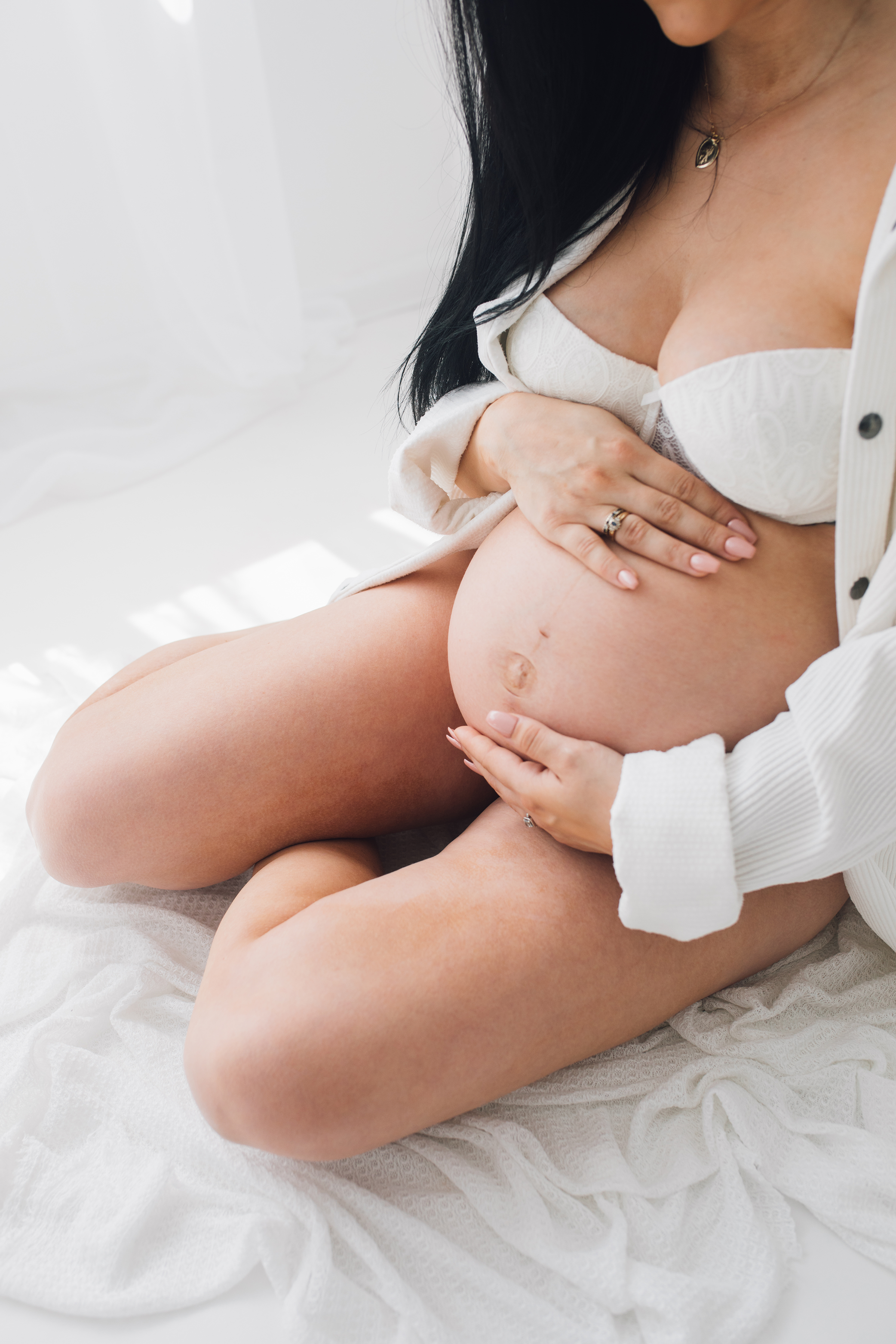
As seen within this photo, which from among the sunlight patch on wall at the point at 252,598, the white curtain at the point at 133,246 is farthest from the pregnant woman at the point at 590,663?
the white curtain at the point at 133,246

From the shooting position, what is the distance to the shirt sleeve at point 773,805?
2.42 feet

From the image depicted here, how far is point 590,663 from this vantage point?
2.88 ft

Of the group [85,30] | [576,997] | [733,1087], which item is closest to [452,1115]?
[576,997]

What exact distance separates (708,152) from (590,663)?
1.65ft

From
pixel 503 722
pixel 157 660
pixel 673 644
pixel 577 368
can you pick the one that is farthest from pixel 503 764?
pixel 157 660

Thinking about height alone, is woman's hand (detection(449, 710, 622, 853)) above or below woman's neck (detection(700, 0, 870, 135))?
below

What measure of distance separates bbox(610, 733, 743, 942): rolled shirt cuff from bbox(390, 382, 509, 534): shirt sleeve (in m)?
0.45

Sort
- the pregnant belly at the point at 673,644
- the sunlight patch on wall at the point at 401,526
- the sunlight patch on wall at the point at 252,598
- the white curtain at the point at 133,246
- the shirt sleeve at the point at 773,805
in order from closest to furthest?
the shirt sleeve at the point at 773,805
the pregnant belly at the point at 673,644
the sunlight patch on wall at the point at 252,598
the sunlight patch on wall at the point at 401,526
the white curtain at the point at 133,246

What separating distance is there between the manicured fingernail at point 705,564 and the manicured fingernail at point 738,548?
1cm

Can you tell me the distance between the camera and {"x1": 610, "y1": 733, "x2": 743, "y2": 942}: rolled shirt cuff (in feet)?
2.50

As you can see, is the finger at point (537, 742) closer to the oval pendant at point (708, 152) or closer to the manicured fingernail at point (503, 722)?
the manicured fingernail at point (503, 722)

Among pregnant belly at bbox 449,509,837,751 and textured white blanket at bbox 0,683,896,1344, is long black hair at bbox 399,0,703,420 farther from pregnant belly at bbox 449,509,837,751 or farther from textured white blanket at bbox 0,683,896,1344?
textured white blanket at bbox 0,683,896,1344

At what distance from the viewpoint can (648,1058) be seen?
0.96 metres

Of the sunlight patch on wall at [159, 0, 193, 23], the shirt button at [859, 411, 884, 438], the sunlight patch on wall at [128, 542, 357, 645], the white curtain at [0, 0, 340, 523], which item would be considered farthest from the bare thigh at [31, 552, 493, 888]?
the sunlight patch on wall at [159, 0, 193, 23]
